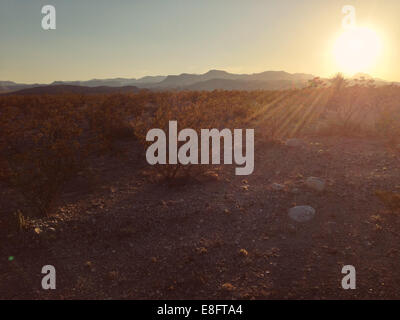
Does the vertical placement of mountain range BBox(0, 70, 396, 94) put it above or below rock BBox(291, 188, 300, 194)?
above

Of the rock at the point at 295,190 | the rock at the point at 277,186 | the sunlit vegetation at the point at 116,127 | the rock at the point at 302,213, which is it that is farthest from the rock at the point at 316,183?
the sunlit vegetation at the point at 116,127

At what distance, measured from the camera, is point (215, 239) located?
4.47 metres

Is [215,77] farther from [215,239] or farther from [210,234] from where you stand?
[215,239]

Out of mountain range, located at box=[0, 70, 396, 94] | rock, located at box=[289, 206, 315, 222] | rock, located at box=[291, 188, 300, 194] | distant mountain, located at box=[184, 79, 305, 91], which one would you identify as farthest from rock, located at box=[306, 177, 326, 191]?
distant mountain, located at box=[184, 79, 305, 91]

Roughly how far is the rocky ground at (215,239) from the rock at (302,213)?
0.08 feet

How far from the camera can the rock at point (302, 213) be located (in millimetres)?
4902

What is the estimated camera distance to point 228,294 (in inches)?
135

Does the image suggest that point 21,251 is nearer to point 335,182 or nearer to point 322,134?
point 335,182

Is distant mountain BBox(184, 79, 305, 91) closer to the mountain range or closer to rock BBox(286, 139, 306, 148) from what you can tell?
the mountain range

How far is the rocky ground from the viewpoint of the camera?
355 cm

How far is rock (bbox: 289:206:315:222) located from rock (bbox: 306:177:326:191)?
83cm

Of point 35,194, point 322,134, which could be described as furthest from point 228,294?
point 322,134

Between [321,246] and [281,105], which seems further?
[281,105]
